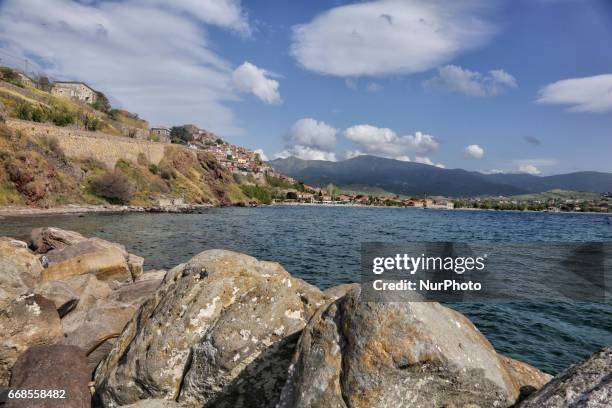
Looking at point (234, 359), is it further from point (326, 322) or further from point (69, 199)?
point (69, 199)

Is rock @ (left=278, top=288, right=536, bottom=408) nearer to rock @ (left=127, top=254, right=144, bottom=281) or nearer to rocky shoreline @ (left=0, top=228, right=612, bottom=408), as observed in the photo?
rocky shoreline @ (left=0, top=228, right=612, bottom=408)

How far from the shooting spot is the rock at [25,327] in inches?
337

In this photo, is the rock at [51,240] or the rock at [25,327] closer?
the rock at [25,327]

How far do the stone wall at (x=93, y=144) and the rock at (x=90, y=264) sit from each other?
84.1m

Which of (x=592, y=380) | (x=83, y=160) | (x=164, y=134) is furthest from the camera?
(x=164, y=134)

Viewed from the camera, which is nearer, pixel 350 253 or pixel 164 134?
pixel 350 253

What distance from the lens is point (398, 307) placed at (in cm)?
483

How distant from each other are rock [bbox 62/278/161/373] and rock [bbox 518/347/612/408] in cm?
848

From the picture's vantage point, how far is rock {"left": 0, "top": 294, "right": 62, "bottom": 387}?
856 centimetres

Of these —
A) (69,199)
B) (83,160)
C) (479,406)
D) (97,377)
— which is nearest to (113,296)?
(97,377)

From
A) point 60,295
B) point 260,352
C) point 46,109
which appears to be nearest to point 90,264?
point 60,295

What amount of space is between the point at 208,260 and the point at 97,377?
10.6 feet

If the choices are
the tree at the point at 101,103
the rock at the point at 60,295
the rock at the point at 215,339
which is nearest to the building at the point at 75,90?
the tree at the point at 101,103

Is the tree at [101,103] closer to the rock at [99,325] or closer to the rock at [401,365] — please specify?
the rock at [99,325]
